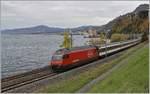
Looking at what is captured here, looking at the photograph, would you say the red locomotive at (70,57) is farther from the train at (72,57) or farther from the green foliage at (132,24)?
the green foliage at (132,24)

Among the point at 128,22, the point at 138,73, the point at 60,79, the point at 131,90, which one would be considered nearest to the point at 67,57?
the point at 60,79

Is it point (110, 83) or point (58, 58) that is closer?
point (110, 83)

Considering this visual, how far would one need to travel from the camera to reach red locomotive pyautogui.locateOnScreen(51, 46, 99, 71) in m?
35.1

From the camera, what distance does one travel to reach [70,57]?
36906mm

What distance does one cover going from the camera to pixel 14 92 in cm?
2275

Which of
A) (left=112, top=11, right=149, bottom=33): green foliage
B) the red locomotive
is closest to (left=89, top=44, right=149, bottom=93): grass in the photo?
the red locomotive

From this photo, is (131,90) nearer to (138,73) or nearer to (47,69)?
(138,73)

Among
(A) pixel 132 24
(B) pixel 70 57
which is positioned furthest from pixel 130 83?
(A) pixel 132 24

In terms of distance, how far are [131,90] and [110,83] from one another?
9.82 feet

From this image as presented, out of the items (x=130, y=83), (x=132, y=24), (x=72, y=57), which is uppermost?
(x=132, y=24)

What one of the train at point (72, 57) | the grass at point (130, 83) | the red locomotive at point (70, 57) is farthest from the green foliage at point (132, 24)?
the grass at point (130, 83)

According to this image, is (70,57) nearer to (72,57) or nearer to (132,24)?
(72,57)

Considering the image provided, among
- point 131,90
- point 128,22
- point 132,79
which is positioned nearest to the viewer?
point 131,90

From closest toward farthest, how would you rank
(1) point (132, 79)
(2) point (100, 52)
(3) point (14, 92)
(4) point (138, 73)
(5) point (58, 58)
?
(1) point (132, 79) < (4) point (138, 73) < (3) point (14, 92) < (5) point (58, 58) < (2) point (100, 52)
